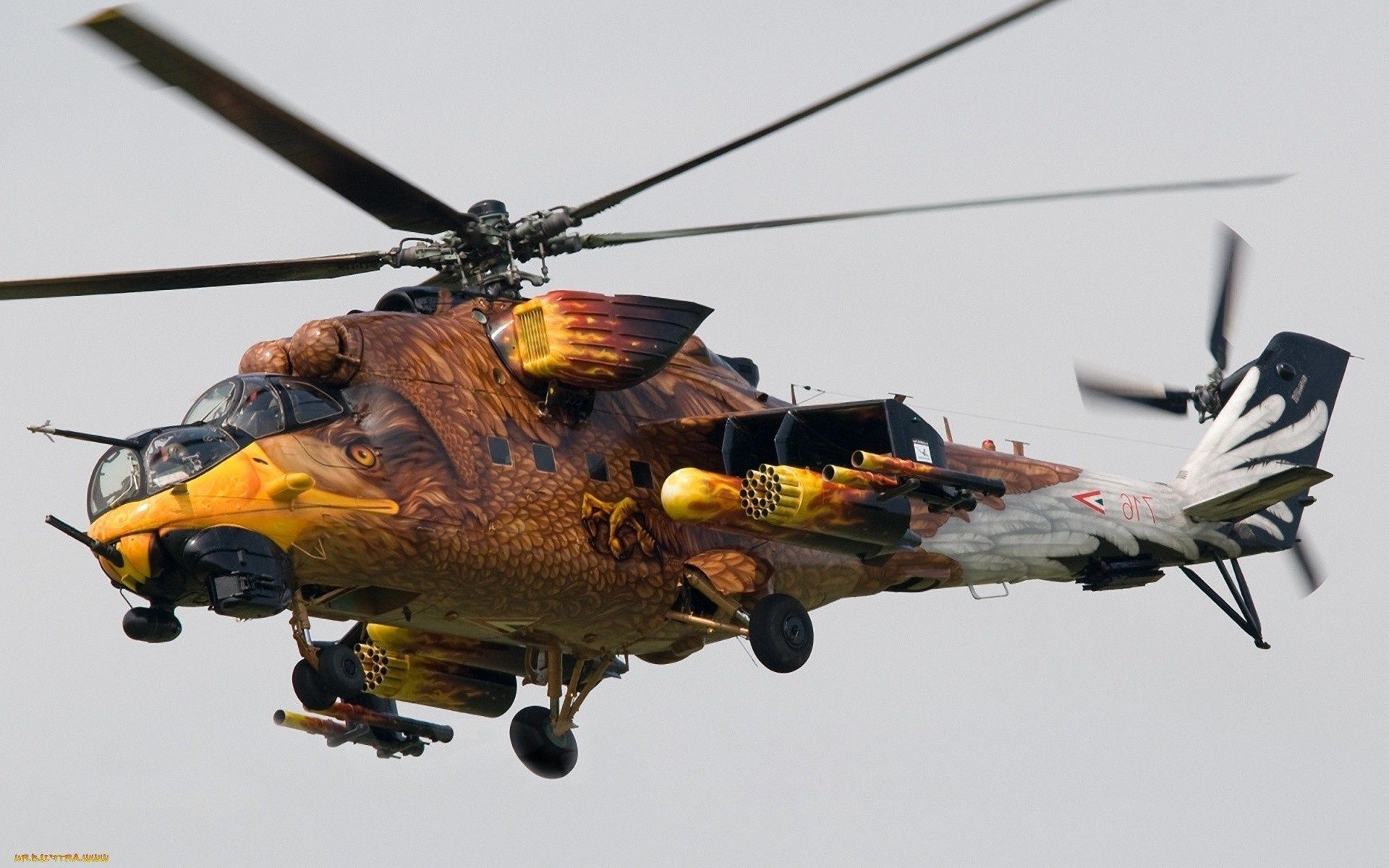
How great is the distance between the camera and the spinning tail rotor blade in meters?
24.1

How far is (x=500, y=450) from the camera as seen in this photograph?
18.6 meters

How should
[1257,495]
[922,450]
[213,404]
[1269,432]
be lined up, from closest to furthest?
1. [213,404]
2. [922,450]
3. [1257,495]
4. [1269,432]

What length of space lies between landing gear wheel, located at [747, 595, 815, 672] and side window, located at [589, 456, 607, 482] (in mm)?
1942

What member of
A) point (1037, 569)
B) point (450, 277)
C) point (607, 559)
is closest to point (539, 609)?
point (607, 559)

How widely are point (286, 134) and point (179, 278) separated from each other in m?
2.38

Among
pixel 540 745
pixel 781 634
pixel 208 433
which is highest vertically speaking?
pixel 208 433

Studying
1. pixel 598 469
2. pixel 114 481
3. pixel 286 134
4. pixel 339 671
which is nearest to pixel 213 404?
pixel 114 481

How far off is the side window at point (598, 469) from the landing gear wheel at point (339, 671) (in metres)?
2.91

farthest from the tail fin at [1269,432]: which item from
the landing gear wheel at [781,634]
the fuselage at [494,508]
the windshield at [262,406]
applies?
the windshield at [262,406]

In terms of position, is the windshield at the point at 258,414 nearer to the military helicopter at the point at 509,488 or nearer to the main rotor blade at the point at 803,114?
the military helicopter at the point at 509,488

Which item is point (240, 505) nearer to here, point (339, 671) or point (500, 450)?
point (339, 671)

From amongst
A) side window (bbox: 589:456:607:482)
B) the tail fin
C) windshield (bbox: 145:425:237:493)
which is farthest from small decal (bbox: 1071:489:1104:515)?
windshield (bbox: 145:425:237:493)

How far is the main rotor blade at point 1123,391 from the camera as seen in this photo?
23.7m

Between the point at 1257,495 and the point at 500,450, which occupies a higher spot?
the point at 500,450
